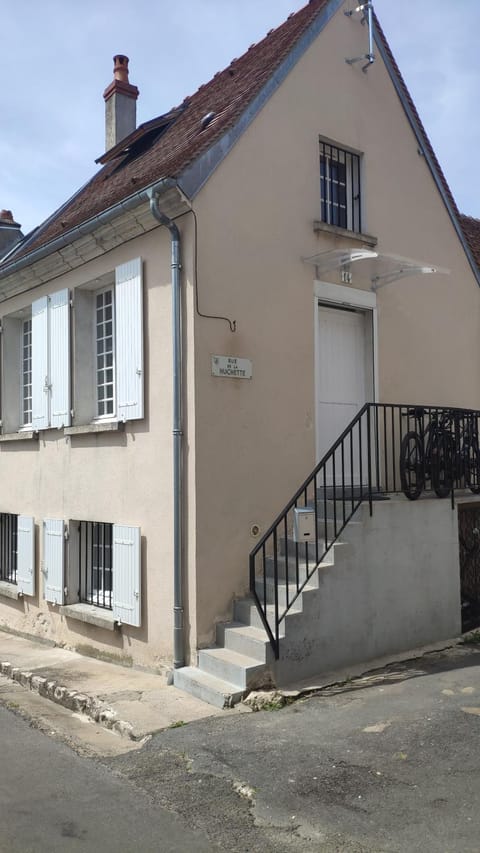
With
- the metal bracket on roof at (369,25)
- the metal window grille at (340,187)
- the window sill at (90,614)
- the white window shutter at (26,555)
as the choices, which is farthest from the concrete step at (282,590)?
the metal bracket on roof at (369,25)

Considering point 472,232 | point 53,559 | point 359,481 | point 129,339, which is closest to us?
point 129,339

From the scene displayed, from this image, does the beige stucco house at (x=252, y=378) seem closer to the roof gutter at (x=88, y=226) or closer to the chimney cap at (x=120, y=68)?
the roof gutter at (x=88, y=226)

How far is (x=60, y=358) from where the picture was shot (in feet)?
29.0

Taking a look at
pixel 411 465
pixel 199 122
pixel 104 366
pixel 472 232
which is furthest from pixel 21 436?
pixel 472 232

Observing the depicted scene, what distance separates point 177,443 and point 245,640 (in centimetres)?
183

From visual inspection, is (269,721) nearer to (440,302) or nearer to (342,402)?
(342,402)

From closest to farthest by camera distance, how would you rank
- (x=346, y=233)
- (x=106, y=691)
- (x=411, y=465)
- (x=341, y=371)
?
(x=106, y=691), (x=411, y=465), (x=346, y=233), (x=341, y=371)

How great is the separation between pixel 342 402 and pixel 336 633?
2.78 meters

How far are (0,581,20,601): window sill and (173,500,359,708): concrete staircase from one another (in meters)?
3.93

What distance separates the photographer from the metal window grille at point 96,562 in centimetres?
846

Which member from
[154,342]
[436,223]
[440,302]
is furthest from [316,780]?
[436,223]

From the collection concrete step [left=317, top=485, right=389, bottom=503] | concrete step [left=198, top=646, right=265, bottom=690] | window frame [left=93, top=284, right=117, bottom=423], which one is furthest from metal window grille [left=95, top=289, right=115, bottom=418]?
concrete step [left=198, top=646, right=265, bottom=690]

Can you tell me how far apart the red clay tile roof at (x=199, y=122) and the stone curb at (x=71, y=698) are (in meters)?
4.59

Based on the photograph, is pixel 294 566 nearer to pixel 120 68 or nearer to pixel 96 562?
pixel 96 562
